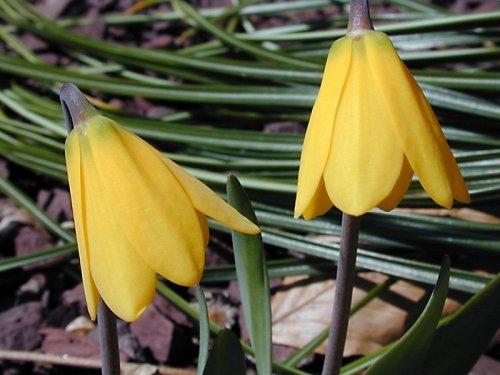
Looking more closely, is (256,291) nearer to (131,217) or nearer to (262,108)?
(131,217)

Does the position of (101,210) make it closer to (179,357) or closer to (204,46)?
(179,357)

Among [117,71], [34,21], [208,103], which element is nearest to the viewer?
Result: [208,103]

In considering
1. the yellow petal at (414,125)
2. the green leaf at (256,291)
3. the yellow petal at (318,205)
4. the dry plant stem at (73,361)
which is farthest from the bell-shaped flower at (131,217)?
the dry plant stem at (73,361)

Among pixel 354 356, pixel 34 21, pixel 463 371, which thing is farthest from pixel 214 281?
pixel 34 21

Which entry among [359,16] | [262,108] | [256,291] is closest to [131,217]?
[359,16]

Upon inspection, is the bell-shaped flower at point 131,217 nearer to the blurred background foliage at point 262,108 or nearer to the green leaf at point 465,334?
the green leaf at point 465,334

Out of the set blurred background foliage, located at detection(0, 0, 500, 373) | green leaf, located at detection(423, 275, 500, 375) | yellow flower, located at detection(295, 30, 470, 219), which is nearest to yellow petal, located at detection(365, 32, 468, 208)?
yellow flower, located at detection(295, 30, 470, 219)
